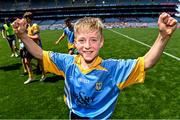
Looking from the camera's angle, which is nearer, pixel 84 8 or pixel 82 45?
pixel 82 45

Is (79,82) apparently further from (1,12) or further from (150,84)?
(1,12)

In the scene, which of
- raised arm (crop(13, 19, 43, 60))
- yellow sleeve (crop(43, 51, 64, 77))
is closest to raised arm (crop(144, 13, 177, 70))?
yellow sleeve (crop(43, 51, 64, 77))

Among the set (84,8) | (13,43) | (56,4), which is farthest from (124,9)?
(13,43)

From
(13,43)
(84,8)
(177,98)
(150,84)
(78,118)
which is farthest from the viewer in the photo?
(84,8)

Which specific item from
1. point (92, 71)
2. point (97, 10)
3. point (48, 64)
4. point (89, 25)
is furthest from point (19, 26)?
point (97, 10)

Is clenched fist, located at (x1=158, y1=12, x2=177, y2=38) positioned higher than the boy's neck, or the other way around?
clenched fist, located at (x1=158, y1=12, x2=177, y2=38)

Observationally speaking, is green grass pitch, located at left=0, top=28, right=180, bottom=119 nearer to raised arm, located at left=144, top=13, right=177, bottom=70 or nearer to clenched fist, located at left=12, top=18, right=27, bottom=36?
raised arm, located at left=144, top=13, right=177, bottom=70

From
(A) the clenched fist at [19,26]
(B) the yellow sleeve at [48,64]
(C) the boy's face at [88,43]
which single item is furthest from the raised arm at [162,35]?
(A) the clenched fist at [19,26]

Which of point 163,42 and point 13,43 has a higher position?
point 163,42

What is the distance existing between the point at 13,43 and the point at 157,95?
10920mm

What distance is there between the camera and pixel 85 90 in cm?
304

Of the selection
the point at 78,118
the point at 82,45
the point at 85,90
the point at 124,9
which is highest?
the point at 82,45

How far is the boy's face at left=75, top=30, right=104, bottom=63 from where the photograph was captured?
2920 millimetres

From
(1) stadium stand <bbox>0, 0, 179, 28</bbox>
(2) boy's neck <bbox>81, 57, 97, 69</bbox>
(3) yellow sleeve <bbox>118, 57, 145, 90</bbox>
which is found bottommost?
(1) stadium stand <bbox>0, 0, 179, 28</bbox>
